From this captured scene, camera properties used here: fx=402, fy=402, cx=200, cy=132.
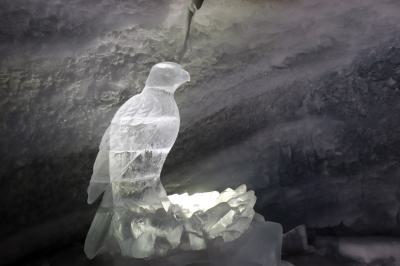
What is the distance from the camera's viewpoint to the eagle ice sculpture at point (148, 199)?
1682mm

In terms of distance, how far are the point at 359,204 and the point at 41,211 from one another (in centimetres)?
214

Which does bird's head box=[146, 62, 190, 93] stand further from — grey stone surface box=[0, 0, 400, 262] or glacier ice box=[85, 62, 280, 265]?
grey stone surface box=[0, 0, 400, 262]

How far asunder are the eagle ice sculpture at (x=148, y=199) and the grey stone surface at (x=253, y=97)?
0.81 meters

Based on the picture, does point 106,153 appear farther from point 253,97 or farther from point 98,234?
point 253,97

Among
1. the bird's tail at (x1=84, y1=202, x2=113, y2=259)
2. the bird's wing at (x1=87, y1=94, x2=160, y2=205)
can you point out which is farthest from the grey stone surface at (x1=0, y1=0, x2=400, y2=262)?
the bird's tail at (x1=84, y1=202, x2=113, y2=259)


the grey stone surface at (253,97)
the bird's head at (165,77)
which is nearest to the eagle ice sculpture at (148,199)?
the bird's head at (165,77)

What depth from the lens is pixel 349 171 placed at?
2885 millimetres

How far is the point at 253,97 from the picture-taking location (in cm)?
298

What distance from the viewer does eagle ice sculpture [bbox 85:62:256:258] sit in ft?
5.52

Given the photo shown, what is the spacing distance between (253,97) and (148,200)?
1.44m

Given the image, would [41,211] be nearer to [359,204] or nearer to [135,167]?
[135,167]

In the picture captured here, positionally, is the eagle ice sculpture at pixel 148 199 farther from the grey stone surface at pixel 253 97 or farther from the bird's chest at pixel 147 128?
the grey stone surface at pixel 253 97

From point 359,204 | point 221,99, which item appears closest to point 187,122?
point 221,99

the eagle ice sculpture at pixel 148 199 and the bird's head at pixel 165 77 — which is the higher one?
the bird's head at pixel 165 77
